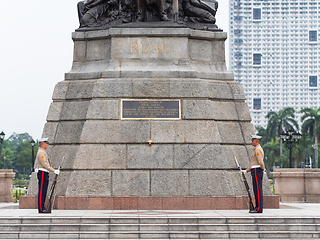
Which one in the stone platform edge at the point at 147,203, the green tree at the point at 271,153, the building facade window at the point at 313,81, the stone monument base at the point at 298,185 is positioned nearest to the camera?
the stone platform edge at the point at 147,203

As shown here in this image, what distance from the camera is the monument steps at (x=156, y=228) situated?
33.2ft

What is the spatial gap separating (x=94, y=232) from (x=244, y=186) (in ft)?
14.7

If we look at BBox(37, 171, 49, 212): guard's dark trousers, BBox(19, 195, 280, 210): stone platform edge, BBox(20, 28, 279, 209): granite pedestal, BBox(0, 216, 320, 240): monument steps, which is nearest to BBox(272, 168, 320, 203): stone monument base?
BBox(20, 28, 279, 209): granite pedestal

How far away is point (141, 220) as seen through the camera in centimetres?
1036

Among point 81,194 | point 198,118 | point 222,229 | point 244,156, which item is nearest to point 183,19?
point 198,118

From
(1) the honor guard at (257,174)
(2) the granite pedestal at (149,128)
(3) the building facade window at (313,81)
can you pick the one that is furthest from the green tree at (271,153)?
(3) the building facade window at (313,81)

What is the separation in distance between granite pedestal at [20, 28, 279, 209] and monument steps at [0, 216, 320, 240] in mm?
2007

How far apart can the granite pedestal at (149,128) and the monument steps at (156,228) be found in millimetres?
2007

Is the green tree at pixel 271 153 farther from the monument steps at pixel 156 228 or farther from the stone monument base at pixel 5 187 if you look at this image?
the monument steps at pixel 156 228

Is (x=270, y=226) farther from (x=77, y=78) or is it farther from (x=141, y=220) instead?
(x=77, y=78)

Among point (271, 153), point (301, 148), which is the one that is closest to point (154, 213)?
Answer: point (301, 148)

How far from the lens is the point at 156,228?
403 inches

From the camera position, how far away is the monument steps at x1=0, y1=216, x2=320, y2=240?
33.2ft

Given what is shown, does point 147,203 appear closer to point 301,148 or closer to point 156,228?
point 156,228
